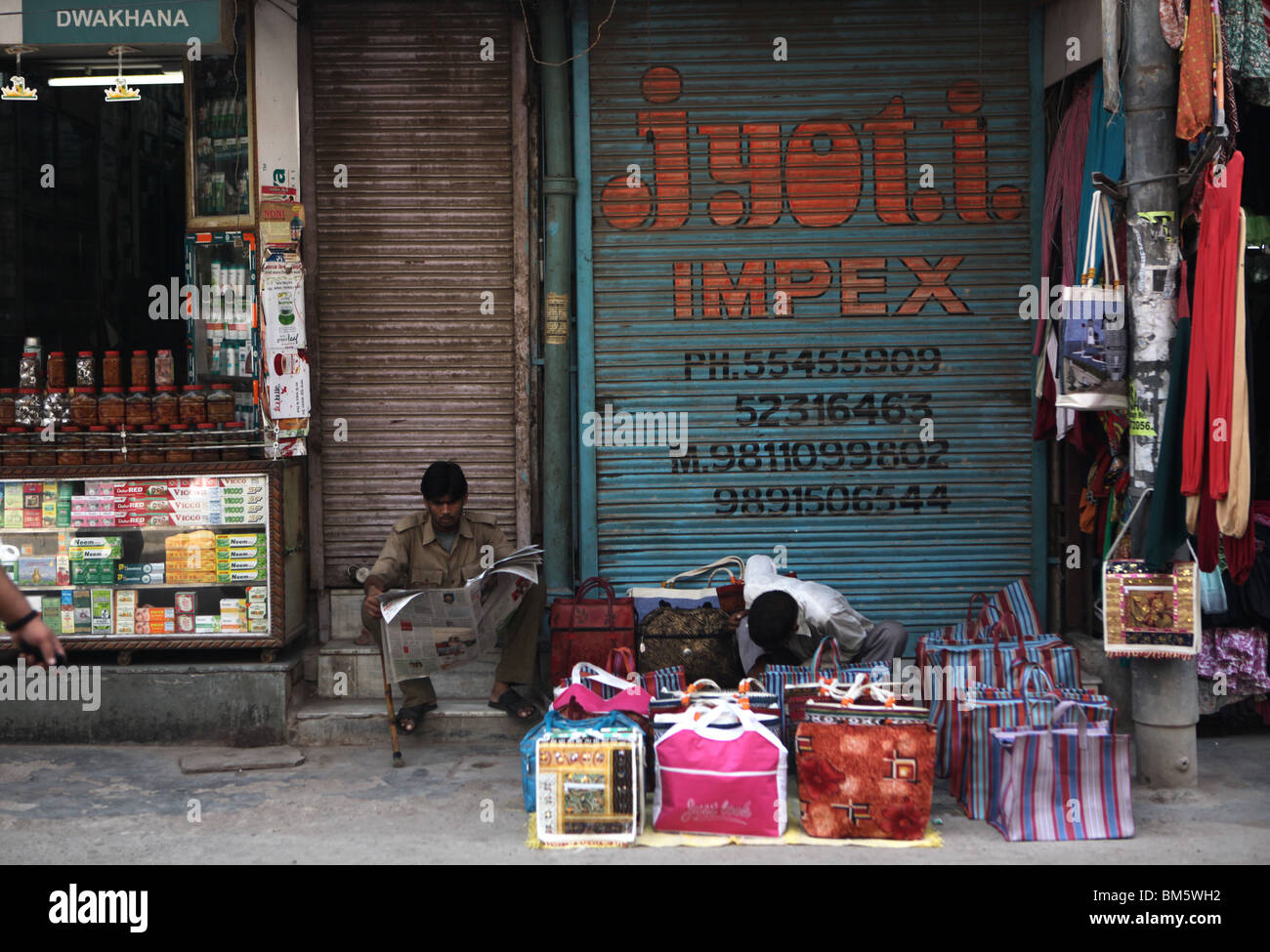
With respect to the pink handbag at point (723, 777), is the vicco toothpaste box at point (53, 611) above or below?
above

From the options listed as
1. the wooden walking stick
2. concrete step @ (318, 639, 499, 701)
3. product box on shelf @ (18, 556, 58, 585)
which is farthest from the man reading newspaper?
product box on shelf @ (18, 556, 58, 585)

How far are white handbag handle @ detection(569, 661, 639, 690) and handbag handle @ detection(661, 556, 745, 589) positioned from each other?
1.32 metres

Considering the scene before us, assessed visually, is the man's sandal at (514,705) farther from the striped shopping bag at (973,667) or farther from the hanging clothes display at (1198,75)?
the hanging clothes display at (1198,75)

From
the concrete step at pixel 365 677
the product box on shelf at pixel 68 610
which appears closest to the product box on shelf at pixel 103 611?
the product box on shelf at pixel 68 610

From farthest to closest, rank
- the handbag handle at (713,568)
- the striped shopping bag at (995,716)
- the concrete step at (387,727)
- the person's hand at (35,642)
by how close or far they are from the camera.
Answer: the handbag handle at (713,568) → the concrete step at (387,727) → the striped shopping bag at (995,716) → the person's hand at (35,642)

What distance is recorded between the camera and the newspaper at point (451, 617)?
232 inches

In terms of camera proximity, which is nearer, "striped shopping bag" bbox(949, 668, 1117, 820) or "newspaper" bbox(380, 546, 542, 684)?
"striped shopping bag" bbox(949, 668, 1117, 820)

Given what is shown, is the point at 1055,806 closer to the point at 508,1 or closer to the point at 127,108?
the point at 508,1

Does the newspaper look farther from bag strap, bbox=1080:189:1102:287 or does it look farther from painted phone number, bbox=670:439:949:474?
bag strap, bbox=1080:189:1102:287

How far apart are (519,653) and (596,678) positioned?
2.98 feet

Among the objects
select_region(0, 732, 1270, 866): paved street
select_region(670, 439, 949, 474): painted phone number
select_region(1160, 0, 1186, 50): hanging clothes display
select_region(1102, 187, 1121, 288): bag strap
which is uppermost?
select_region(1160, 0, 1186, 50): hanging clothes display

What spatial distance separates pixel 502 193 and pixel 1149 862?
4.89 metres

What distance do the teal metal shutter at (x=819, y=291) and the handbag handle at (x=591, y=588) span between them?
394 mm

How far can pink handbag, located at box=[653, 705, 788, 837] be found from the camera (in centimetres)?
491
